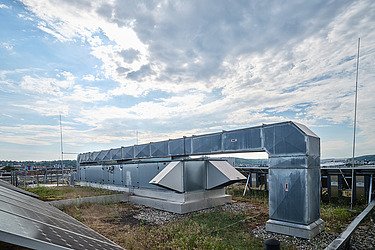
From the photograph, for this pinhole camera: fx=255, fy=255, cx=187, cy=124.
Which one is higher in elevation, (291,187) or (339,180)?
(291,187)

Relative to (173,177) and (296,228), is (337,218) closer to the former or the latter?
(296,228)

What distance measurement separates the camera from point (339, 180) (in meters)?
17.2

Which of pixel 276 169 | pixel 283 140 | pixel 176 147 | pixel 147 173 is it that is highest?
pixel 283 140

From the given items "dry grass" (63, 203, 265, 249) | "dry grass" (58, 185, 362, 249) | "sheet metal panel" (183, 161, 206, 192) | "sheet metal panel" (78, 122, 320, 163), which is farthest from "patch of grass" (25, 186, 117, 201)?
"sheet metal panel" (183, 161, 206, 192)

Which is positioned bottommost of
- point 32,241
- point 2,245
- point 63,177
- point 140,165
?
point 63,177

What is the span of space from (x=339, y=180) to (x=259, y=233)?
408 inches

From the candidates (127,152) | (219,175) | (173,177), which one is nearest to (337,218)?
(219,175)

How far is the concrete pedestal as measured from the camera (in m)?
9.14

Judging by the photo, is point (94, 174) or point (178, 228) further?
point (94, 174)

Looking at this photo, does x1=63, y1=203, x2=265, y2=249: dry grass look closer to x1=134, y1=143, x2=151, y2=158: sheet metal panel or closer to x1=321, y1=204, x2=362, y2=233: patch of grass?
x1=321, y1=204, x2=362, y2=233: patch of grass

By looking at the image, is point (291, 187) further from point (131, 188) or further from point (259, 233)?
point (131, 188)

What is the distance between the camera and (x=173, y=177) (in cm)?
1398

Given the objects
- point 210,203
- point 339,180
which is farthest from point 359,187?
point 210,203

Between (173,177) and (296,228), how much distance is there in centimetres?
670
